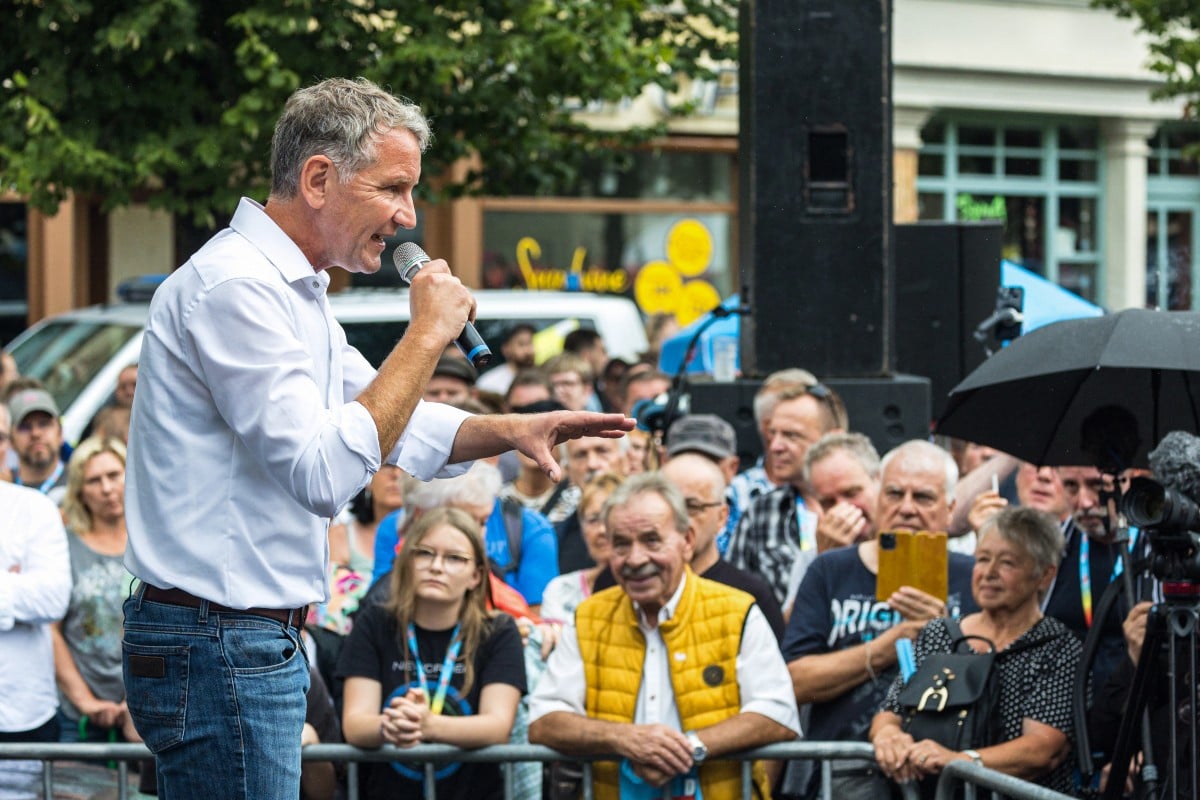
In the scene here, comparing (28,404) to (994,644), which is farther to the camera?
(28,404)

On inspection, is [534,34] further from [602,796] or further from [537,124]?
[602,796]

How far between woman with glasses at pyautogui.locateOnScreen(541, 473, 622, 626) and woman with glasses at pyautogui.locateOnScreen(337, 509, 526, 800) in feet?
1.92

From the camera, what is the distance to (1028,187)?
2164 centimetres

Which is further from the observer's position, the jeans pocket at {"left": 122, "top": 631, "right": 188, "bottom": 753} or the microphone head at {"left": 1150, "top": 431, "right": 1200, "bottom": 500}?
the microphone head at {"left": 1150, "top": 431, "right": 1200, "bottom": 500}

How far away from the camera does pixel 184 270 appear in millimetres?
3314

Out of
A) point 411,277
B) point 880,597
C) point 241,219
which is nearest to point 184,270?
point 241,219

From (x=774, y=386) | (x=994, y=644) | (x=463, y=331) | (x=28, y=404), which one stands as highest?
(x=463, y=331)

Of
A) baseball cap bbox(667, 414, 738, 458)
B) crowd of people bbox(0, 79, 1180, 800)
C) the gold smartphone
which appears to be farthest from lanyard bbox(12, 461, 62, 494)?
the gold smartphone

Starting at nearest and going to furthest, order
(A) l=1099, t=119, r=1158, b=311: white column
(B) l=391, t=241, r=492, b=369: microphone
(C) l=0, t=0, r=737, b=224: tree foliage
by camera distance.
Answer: (B) l=391, t=241, r=492, b=369: microphone → (C) l=0, t=0, r=737, b=224: tree foliage → (A) l=1099, t=119, r=1158, b=311: white column

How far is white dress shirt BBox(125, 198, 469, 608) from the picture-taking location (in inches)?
126

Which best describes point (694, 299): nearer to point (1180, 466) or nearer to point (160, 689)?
point (1180, 466)

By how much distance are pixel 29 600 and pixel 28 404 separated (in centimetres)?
274

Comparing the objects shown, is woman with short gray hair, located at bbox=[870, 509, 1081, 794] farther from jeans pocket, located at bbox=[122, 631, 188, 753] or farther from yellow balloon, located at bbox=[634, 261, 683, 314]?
yellow balloon, located at bbox=[634, 261, 683, 314]

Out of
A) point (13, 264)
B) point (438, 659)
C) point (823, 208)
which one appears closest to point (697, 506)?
point (438, 659)
